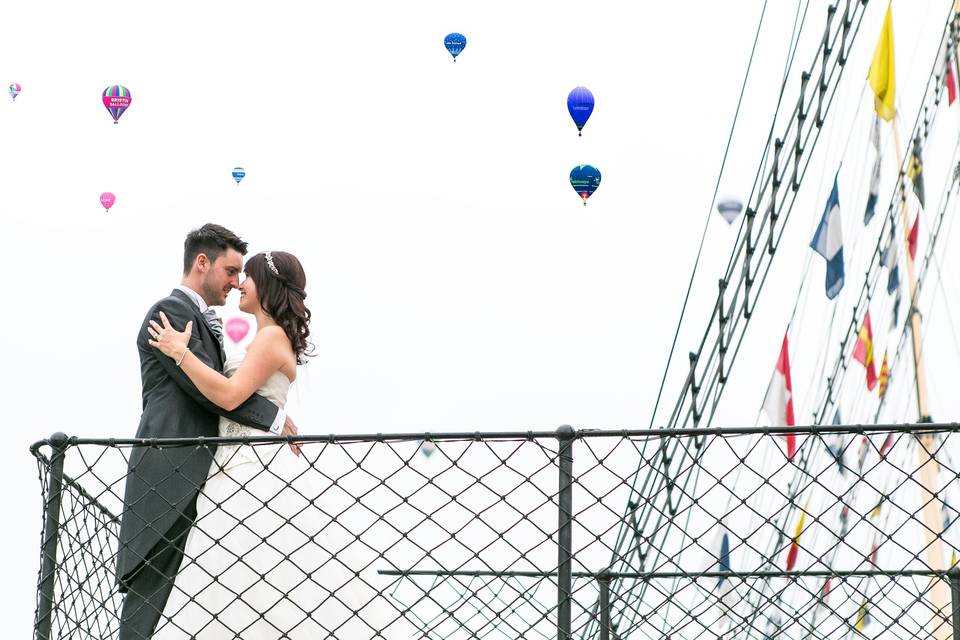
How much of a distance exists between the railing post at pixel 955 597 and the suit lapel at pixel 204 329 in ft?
8.00

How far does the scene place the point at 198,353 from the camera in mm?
5281

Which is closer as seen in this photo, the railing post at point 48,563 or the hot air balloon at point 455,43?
the railing post at point 48,563

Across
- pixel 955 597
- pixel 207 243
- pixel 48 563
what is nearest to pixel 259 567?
pixel 48 563

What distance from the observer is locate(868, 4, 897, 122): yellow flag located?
46.7 ft

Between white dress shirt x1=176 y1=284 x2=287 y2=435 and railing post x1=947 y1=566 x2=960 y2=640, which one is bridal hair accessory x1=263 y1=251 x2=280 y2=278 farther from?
railing post x1=947 y1=566 x2=960 y2=640

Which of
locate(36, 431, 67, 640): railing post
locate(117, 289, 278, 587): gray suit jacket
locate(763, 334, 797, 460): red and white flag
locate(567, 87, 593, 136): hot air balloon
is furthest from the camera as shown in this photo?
locate(567, 87, 593, 136): hot air balloon

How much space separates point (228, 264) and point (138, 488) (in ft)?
3.13

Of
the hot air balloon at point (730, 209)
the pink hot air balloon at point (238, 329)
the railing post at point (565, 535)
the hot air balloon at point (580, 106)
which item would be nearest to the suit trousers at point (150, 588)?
the railing post at point (565, 535)

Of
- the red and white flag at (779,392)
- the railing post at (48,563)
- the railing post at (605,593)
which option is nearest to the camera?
the railing post at (48,563)

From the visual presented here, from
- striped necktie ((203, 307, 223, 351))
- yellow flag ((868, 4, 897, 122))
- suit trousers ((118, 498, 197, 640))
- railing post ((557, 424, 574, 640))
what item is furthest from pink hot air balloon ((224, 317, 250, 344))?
railing post ((557, 424, 574, 640))

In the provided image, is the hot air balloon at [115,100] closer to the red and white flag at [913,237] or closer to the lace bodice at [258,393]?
the red and white flag at [913,237]

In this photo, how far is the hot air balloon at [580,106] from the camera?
20031 mm

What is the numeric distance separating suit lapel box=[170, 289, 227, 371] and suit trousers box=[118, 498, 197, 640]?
1.88 feet

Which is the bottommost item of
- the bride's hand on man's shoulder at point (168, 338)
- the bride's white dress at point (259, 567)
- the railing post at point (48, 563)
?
the railing post at point (48, 563)
